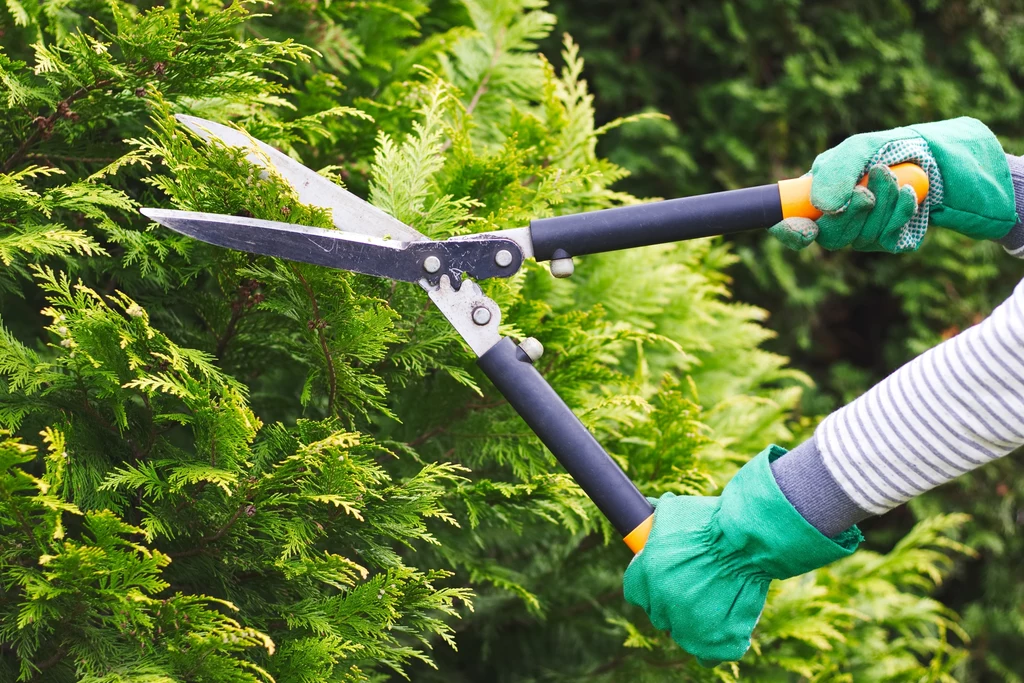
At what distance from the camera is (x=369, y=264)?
1228 millimetres

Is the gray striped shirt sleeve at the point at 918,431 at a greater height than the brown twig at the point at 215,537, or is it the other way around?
the brown twig at the point at 215,537

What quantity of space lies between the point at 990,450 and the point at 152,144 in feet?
3.93

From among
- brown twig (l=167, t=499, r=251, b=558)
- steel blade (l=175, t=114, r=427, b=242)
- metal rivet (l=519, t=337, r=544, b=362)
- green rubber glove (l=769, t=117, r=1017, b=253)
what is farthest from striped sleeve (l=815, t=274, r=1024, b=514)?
brown twig (l=167, t=499, r=251, b=558)

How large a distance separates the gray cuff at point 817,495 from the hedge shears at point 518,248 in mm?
193

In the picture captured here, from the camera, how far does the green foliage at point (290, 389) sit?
3.82 feet

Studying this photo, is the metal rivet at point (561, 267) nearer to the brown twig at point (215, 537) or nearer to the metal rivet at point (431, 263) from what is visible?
the metal rivet at point (431, 263)

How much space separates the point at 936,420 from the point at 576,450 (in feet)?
1.48

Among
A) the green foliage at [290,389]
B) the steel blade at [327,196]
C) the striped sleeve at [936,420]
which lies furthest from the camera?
the steel blade at [327,196]

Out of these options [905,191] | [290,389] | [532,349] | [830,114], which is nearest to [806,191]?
[905,191]

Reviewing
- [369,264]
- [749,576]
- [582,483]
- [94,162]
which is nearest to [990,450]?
[749,576]

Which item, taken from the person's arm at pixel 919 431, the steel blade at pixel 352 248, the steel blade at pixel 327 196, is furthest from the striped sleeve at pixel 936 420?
the steel blade at pixel 327 196

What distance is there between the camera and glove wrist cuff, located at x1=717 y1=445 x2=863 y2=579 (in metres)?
1.11

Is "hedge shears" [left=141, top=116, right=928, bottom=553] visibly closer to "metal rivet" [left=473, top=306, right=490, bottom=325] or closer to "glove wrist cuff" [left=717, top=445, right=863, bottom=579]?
"metal rivet" [left=473, top=306, right=490, bottom=325]

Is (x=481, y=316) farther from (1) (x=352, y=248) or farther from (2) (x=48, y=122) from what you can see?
(2) (x=48, y=122)
